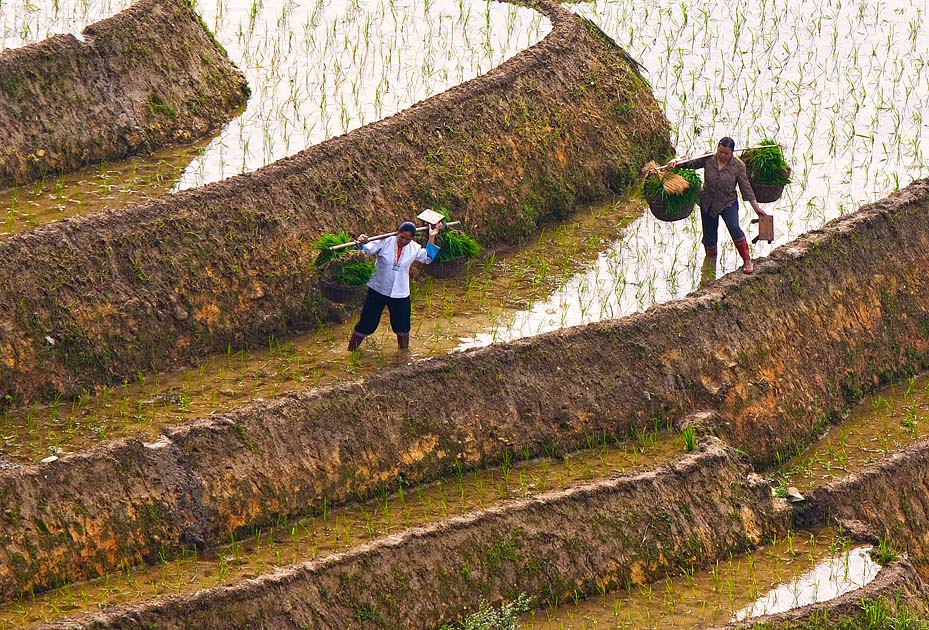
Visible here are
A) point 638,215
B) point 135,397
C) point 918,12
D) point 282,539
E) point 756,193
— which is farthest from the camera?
point 918,12

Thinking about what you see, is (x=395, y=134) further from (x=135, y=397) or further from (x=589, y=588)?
(x=589, y=588)

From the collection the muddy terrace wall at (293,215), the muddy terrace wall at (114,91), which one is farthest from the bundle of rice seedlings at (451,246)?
the muddy terrace wall at (114,91)

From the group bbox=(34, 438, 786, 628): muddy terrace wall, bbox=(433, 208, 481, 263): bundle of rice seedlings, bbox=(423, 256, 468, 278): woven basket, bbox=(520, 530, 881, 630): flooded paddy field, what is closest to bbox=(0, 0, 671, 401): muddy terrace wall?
bbox=(423, 256, 468, 278): woven basket

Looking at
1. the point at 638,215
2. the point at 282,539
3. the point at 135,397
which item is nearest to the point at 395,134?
the point at 638,215

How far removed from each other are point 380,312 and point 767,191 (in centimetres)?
283

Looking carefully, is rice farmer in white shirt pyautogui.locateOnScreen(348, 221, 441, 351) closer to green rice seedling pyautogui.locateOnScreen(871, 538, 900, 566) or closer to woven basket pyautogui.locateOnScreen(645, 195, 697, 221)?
woven basket pyautogui.locateOnScreen(645, 195, 697, 221)

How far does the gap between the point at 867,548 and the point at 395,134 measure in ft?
13.3

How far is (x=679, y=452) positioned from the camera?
9609 mm

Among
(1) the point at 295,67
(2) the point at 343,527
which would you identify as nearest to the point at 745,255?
(2) the point at 343,527

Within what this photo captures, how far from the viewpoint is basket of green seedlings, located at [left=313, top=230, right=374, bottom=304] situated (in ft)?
32.2

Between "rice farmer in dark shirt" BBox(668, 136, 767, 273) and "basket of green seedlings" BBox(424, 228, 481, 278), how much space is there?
146 cm

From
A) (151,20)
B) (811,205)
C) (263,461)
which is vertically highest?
(151,20)

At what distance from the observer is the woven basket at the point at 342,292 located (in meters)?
9.86

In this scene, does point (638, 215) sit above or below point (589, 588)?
above
